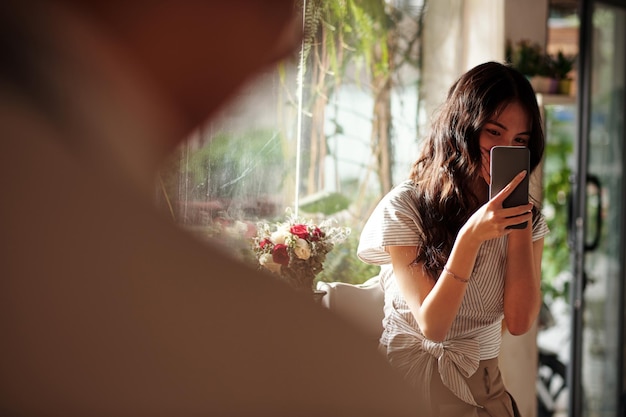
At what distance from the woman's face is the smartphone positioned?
0.17 feet

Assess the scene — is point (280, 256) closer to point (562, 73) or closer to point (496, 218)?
point (496, 218)

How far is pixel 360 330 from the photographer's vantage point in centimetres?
23

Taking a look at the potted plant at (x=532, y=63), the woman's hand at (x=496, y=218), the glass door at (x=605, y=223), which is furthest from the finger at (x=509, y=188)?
the glass door at (x=605, y=223)

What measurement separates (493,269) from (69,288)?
1158mm

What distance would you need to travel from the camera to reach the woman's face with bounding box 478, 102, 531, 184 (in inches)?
48.7

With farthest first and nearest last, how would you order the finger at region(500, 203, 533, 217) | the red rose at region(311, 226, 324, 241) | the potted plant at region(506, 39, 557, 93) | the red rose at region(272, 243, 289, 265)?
the potted plant at region(506, 39, 557, 93) → the red rose at region(311, 226, 324, 241) → the finger at region(500, 203, 533, 217) → the red rose at region(272, 243, 289, 265)

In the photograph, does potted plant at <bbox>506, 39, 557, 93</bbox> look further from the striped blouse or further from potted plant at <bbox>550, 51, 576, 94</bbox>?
the striped blouse

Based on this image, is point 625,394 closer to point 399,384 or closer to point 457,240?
point 457,240

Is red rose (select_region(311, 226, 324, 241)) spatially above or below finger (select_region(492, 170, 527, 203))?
below

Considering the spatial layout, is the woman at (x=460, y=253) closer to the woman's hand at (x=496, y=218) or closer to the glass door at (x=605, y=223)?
the woman's hand at (x=496, y=218)

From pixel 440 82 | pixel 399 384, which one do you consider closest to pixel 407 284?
pixel 440 82

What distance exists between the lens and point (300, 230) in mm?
1396

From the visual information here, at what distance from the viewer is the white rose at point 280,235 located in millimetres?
1260

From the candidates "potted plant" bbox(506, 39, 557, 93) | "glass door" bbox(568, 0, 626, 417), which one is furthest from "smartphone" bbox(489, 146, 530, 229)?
"glass door" bbox(568, 0, 626, 417)
